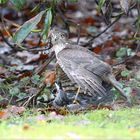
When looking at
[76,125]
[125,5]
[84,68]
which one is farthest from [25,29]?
[76,125]

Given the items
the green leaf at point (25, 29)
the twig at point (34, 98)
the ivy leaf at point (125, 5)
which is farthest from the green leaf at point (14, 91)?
the ivy leaf at point (125, 5)

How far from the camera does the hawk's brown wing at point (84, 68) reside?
734 centimetres

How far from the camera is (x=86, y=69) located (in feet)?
25.1

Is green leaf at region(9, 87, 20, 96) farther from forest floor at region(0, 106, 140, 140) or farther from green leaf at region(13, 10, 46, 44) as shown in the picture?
forest floor at region(0, 106, 140, 140)

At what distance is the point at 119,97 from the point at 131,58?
6.61 feet

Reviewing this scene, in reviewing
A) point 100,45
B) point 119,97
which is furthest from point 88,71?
point 100,45

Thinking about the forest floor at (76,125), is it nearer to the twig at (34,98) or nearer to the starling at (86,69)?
the starling at (86,69)

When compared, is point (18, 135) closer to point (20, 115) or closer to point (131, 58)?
point (20, 115)

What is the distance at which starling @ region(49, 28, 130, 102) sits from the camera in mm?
7344

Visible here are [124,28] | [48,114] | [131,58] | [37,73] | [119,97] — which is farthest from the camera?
[124,28]

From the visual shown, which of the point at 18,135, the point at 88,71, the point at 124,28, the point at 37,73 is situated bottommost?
the point at 124,28

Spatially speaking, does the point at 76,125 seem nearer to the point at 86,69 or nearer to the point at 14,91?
the point at 86,69

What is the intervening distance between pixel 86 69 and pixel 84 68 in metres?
0.03

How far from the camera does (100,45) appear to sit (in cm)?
1171
